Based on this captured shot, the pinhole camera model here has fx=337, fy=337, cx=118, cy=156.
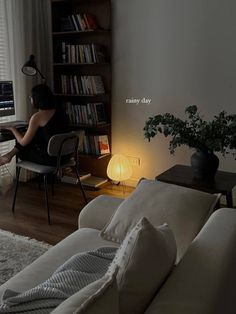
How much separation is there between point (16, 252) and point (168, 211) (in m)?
1.35

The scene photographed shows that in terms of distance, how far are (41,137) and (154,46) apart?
1449 mm

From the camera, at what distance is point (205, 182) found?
2.36 metres

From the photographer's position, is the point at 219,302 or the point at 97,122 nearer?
the point at 219,302

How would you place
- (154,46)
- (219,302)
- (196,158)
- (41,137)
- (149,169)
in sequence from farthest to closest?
(149,169), (154,46), (41,137), (196,158), (219,302)

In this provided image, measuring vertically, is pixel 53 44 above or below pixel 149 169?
above

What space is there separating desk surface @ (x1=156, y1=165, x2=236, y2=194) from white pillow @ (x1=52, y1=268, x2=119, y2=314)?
5.06 feet

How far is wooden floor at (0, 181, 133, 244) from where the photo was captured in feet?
9.03

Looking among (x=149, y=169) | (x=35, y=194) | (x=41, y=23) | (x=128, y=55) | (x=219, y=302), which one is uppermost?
(x=41, y=23)

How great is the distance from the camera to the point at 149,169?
145 inches

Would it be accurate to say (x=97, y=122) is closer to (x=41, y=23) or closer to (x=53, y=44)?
(x=53, y=44)

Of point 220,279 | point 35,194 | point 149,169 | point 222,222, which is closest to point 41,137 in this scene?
point 35,194

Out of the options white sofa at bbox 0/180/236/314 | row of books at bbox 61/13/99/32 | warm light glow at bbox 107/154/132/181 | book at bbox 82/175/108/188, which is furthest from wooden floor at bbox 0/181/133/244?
row of books at bbox 61/13/99/32

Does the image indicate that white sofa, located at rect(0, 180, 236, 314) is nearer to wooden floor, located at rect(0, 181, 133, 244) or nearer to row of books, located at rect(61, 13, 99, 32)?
wooden floor, located at rect(0, 181, 133, 244)

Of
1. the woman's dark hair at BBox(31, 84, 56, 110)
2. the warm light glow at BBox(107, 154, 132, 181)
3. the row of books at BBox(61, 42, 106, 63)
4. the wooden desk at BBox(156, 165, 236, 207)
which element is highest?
the row of books at BBox(61, 42, 106, 63)
